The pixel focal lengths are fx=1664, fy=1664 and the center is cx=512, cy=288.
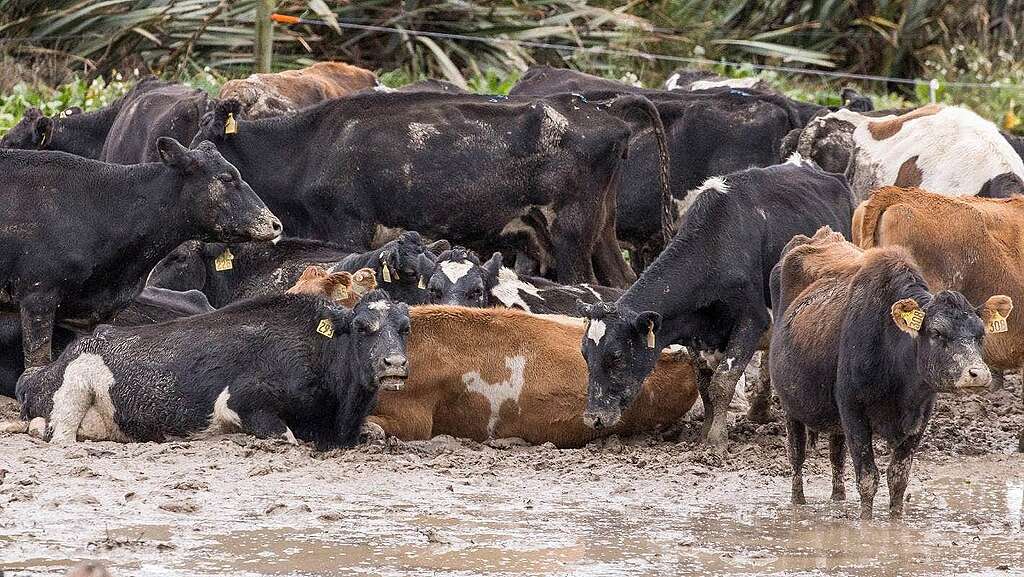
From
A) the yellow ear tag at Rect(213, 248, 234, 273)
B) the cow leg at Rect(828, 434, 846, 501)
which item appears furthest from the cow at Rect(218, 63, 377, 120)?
the cow leg at Rect(828, 434, 846, 501)

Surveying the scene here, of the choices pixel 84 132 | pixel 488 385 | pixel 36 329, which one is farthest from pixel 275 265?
pixel 84 132

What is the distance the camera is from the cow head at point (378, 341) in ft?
29.0

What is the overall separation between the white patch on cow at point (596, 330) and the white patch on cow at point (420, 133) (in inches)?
137

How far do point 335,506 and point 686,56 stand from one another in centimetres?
1750

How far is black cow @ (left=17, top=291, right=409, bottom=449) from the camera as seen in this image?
905 centimetres

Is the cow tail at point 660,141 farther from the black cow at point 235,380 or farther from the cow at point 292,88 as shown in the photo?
the black cow at point 235,380

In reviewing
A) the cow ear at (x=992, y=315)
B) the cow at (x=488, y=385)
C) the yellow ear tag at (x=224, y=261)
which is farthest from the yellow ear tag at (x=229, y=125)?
the cow ear at (x=992, y=315)

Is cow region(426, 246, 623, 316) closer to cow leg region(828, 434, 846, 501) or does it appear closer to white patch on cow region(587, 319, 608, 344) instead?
white patch on cow region(587, 319, 608, 344)

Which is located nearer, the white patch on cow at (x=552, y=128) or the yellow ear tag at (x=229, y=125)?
the white patch on cow at (x=552, y=128)

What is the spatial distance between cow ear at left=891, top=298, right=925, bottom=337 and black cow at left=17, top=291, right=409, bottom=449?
293cm

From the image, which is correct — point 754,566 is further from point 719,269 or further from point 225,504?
point 719,269

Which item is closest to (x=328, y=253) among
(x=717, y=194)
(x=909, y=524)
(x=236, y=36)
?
(x=717, y=194)

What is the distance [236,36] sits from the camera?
2094cm

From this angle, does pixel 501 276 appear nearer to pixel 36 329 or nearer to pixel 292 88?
pixel 36 329
